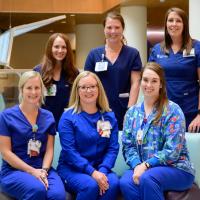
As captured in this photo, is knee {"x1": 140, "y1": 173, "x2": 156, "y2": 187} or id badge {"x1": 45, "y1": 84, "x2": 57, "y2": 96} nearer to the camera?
knee {"x1": 140, "y1": 173, "x2": 156, "y2": 187}

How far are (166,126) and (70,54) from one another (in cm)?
115

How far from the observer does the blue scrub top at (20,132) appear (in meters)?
2.84

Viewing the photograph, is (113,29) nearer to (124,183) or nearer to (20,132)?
(20,132)

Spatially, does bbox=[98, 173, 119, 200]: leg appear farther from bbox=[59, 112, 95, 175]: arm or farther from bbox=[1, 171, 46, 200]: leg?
bbox=[1, 171, 46, 200]: leg

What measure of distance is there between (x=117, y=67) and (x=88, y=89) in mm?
599

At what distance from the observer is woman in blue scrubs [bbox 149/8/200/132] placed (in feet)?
10.7

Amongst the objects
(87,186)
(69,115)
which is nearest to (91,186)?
(87,186)

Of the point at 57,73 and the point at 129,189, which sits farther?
the point at 57,73

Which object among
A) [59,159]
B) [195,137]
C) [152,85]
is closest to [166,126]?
[152,85]

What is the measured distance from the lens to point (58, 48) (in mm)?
3473

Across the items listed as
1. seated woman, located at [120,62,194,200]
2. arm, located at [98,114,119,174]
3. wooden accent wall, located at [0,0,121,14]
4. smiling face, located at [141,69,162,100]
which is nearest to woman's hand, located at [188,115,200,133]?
seated woman, located at [120,62,194,200]

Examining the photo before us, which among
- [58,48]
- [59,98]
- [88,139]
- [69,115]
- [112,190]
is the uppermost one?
[58,48]

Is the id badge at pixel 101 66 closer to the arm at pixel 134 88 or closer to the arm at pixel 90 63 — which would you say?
the arm at pixel 90 63

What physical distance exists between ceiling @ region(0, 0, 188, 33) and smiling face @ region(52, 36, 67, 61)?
465 cm
